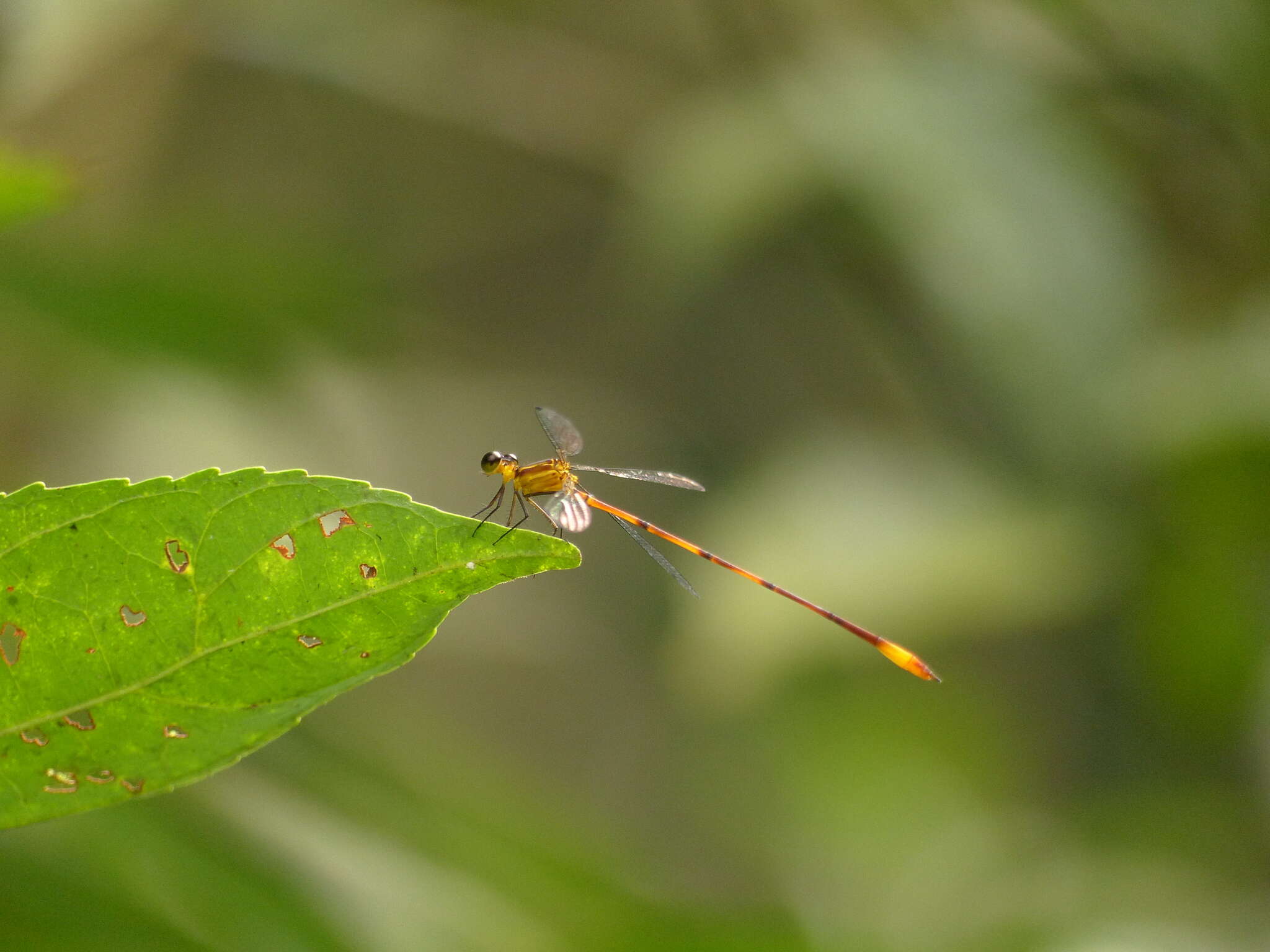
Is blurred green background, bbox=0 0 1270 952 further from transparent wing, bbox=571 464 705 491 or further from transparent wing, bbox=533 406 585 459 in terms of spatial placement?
transparent wing, bbox=533 406 585 459

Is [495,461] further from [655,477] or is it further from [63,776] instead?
[63,776]

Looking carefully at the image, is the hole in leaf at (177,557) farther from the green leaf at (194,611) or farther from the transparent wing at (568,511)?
the transparent wing at (568,511)

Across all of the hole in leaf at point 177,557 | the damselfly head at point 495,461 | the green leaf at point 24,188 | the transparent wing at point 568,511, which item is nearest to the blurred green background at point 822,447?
the green leaf at point 24,188

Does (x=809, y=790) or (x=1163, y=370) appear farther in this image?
(x=809, y=790)

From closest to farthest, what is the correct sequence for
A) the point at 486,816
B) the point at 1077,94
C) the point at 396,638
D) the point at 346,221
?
the point at 396,638 → the point at 486,816 → the point at 1077,94 → the point at 346,221

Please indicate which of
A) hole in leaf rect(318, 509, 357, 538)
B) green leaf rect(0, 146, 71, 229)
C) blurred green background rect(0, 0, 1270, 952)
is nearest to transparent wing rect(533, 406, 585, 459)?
blurred green background rect(0, 0, 1270, 952)

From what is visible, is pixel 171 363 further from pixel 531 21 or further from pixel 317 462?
pixel 531 21

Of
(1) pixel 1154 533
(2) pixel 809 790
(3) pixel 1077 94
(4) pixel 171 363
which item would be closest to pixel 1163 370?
(1) pixel 1154 533

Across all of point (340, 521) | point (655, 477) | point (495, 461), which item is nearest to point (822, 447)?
point (655, 477)
